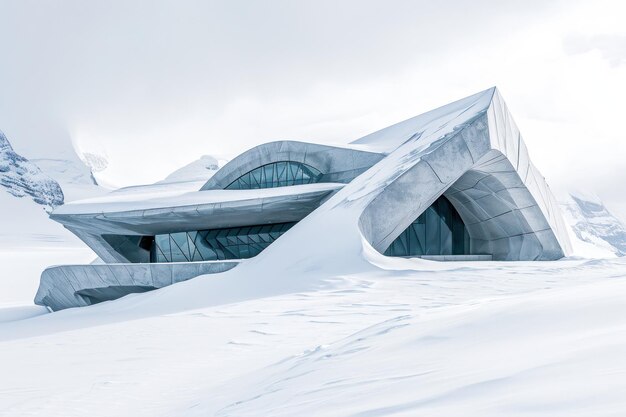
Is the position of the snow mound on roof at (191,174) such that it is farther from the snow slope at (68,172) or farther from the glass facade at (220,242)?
the snow slope at (68,172)

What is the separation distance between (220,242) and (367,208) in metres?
9.72

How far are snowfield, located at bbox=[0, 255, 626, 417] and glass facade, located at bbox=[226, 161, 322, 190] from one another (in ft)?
46.0

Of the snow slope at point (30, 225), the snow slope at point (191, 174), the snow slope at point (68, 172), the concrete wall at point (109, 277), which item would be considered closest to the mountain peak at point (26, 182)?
the snow slope at point (30, 225)

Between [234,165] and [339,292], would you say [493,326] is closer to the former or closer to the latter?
[339,292]

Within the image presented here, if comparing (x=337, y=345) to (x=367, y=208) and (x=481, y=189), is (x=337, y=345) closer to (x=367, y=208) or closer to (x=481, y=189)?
(x=367, y=208)

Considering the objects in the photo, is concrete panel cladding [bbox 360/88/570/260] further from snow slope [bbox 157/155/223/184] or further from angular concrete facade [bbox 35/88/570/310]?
snow slope [bbox 157/155/223/184]

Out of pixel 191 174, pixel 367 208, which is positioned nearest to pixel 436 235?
pixel 367 208

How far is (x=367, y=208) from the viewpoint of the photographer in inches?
509

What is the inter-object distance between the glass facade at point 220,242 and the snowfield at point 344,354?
1070cm

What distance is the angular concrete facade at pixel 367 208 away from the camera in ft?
44.8

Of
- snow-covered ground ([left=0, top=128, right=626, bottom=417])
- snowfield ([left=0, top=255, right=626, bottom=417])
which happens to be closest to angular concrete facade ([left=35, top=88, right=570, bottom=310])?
snow-covered ground ([left=0, top=128, right=626, bottom=417])

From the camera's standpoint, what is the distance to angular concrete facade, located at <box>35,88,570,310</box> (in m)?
13.7

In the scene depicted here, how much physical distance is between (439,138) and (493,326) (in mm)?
11549

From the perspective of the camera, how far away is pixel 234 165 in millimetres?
24328
